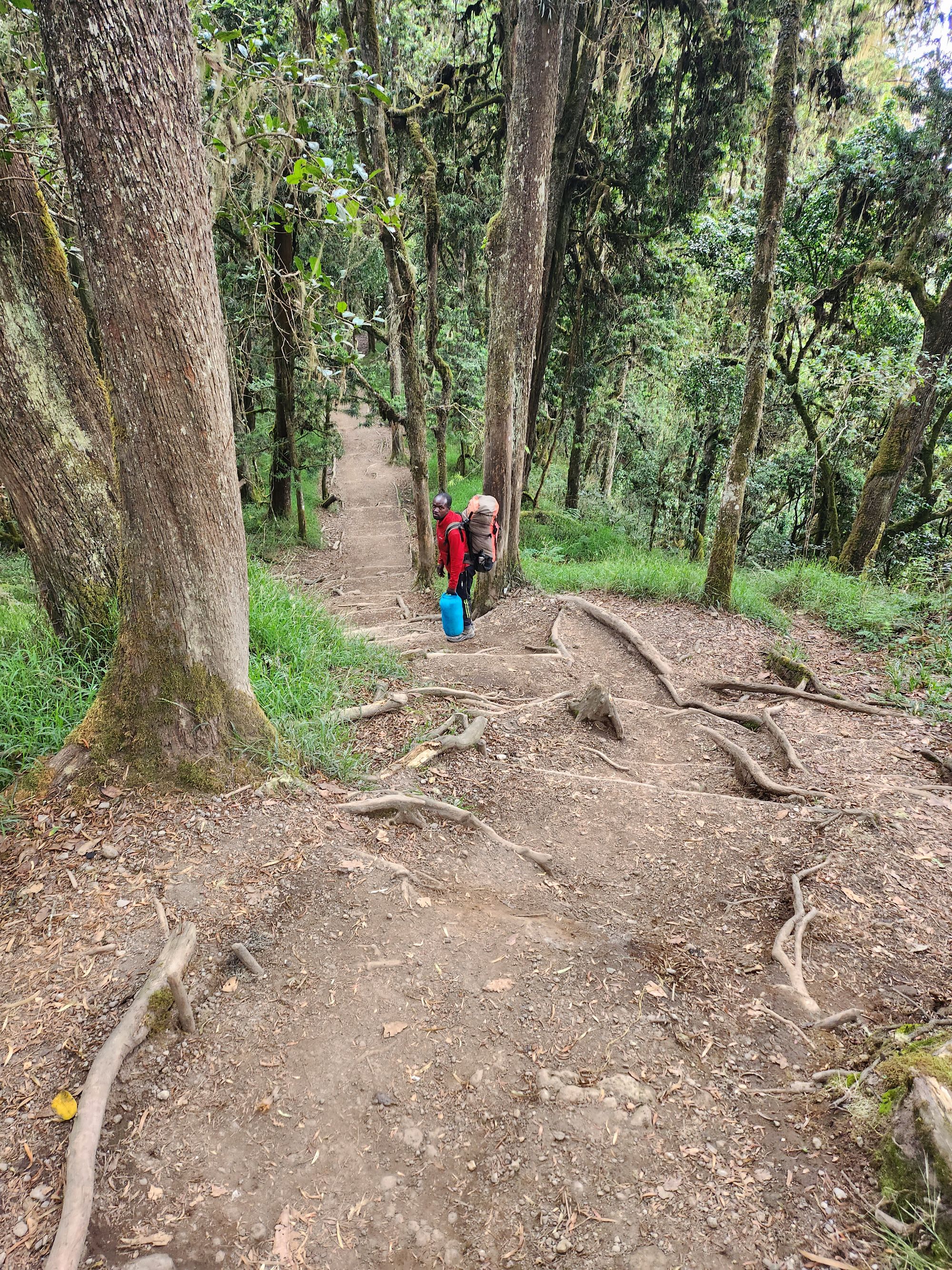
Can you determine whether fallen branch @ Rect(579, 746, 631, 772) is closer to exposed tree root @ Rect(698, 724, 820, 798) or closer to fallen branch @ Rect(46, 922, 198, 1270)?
exposed tree root @ Rect(698, 724, 820, 798)

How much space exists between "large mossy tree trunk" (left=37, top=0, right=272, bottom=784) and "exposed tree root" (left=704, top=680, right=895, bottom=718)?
15.9 ft

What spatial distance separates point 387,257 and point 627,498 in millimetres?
10905

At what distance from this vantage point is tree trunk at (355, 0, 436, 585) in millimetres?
9609

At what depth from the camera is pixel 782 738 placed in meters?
5.77

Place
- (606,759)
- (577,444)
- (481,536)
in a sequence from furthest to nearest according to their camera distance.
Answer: (577,444) < (481,536) < (606,759)

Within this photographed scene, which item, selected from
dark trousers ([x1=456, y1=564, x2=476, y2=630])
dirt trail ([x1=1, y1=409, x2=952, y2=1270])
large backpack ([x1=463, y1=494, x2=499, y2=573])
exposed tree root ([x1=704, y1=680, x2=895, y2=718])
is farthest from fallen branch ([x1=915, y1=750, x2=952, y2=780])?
dark trousers ([x1=456, y1=564, x2=476, y2=630])

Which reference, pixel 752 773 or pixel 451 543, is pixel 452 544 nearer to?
pixel 451 543

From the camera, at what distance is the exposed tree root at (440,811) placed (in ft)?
13.6

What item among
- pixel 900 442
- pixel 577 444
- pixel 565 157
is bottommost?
pixel 577 444

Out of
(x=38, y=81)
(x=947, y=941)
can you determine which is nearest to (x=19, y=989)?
(x=947, y=941)

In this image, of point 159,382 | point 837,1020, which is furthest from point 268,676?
point 837,1020

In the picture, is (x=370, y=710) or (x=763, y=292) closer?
(x=370, y=710)

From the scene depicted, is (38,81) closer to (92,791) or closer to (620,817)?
(92,791)

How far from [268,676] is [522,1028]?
3.06 metres
